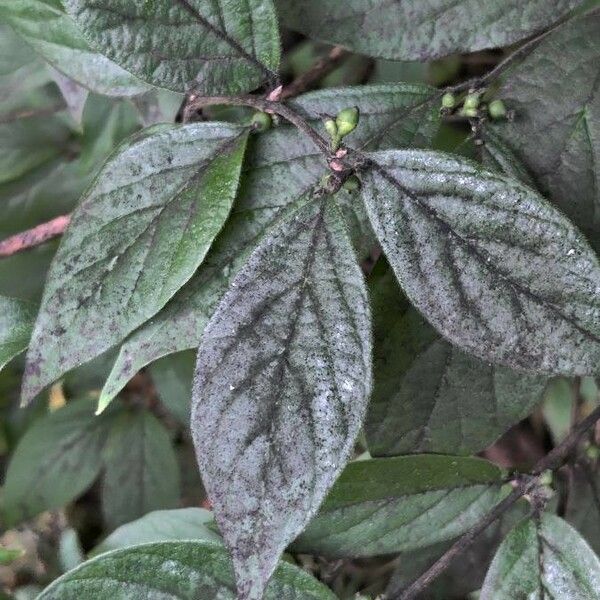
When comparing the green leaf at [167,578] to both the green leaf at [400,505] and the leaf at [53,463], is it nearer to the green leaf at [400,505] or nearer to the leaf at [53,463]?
the green leaf at [400,505]

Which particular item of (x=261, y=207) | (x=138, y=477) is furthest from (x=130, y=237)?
(x=138, y=477)

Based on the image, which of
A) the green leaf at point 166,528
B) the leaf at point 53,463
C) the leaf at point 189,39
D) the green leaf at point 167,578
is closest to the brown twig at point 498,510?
the green leaf at point 167,578

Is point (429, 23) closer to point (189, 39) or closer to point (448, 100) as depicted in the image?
point (448, 100)

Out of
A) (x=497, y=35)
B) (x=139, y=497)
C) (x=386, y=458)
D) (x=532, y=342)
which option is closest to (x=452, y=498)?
(x=386, y=458)

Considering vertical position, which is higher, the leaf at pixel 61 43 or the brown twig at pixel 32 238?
the leaf at pixel 61 43

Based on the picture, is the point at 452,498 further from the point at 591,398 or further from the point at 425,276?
the point at 591,398

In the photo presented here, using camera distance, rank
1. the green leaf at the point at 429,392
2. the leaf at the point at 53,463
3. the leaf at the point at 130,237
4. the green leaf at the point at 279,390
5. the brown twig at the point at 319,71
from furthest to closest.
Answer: the leaf at the point at 53,463
the brown twig at the point at 319,71
the green leaf at the point at 429,392
the leaf at the point at 130,237
the green leaf at the point at 279,390

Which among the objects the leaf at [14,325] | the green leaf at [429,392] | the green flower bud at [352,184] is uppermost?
the leaf at [14,325]
